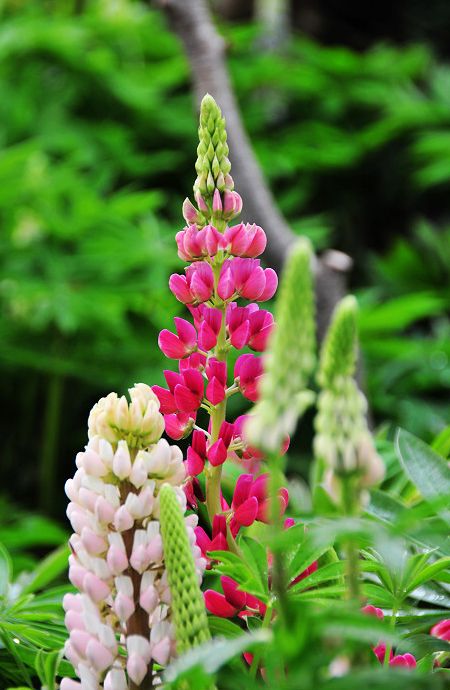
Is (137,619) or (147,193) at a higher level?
(137,619)

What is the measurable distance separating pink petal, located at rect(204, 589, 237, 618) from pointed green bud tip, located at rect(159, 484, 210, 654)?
0.07m

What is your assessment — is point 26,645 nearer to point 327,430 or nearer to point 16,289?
point 327,430

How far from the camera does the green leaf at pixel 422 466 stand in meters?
0.45

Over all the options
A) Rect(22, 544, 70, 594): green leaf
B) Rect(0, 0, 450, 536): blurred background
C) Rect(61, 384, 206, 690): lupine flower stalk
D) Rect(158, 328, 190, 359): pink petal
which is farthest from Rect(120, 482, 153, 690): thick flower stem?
Rect(0, 0, 450, 536): blurred background

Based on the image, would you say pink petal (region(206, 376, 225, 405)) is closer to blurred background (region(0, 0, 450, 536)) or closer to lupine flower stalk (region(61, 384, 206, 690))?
lupine flower stalk (region(61, 384, 206, 690))

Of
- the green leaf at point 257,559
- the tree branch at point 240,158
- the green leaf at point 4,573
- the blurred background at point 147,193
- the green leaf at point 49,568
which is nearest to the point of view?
the green leaf at point 257,559

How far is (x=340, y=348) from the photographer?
29cm

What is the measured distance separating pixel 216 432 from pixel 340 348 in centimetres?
14

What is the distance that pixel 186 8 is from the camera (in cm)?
149

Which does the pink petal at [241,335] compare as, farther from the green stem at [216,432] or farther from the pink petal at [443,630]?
the pink petal at [443,630]

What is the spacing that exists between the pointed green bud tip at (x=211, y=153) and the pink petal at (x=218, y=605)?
0.59 ft

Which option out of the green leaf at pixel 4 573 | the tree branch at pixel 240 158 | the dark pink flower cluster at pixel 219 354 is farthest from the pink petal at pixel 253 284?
the tree branch at pixel 240 158

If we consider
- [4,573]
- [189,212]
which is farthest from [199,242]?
[4,573]

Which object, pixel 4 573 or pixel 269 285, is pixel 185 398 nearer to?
pixel 269 285
